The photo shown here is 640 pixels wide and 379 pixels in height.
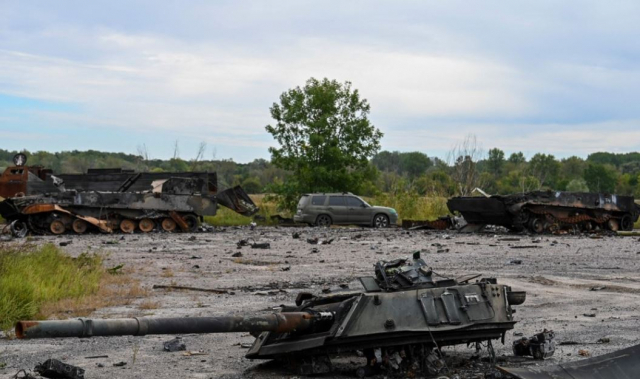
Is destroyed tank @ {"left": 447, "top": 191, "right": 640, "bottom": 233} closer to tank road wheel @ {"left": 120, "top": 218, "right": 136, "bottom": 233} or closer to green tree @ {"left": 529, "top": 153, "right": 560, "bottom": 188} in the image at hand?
tank road wheel @ {"left": 120, "top": 218, "right": 136, "bottom": 233}

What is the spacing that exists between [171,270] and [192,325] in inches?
441

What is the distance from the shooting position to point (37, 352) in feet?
31.1

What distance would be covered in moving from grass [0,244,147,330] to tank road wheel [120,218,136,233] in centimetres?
1449

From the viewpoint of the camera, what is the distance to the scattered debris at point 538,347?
29.9 ft

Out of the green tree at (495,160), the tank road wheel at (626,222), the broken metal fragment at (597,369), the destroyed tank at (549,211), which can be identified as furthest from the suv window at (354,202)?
the green tree at (495,160)

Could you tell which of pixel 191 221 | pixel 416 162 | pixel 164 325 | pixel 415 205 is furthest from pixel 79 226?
pixel 416 162

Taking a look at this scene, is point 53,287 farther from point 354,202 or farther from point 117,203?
Result: point 354,202

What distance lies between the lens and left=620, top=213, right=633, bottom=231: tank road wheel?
3347 centimetres

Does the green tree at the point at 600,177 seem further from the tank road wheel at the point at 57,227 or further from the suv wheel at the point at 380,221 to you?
the tank road wheel at the point at 57,227

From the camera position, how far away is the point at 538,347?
9.12 m

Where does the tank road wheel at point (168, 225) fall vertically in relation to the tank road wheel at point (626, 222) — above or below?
below

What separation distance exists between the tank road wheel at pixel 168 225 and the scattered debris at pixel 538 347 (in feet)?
80.6

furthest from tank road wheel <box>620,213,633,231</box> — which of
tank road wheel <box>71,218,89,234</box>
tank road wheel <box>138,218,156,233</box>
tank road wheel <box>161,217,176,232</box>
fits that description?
tank road wheel <box>71,218,89,234</box>

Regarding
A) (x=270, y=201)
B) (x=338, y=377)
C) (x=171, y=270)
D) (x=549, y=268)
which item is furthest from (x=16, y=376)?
(x=270, y=201)
